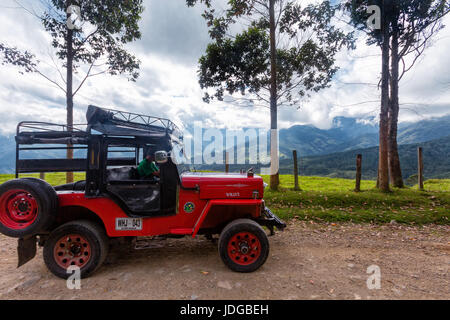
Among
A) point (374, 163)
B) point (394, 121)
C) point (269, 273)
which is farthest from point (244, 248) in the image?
point (374, 163)

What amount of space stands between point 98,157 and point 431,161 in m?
164

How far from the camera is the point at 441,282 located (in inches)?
135

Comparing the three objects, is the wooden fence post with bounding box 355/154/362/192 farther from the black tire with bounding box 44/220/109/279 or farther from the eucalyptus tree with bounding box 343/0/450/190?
the black tire with bounding box 44/220/109/279

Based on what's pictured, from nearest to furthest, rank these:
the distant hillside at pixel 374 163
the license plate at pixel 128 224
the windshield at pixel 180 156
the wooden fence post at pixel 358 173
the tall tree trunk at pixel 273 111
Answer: the license plate at pixel 128 224
the windshield at pixel 180 156
the wooden fence post at pixel 358 173
the tall tree trunk at pixel 273 111
the distant hillside at pixel 374 163

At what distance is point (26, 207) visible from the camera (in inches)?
141

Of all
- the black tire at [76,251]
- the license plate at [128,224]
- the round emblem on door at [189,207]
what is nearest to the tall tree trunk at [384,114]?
the round emblem on door at [189,207]

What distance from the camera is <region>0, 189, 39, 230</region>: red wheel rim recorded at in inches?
138

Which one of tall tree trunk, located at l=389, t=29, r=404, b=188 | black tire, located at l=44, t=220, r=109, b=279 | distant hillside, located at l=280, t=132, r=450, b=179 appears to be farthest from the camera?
distant hillside, located at l=280, t=132, r=450, b=179

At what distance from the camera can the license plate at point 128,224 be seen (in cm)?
387

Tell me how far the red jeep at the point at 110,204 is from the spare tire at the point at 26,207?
0.01 m

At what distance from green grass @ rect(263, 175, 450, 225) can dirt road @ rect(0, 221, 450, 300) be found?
1.56 m

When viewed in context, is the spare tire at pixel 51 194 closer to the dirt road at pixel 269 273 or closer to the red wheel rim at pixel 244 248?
the dirt road at pixel 269 273

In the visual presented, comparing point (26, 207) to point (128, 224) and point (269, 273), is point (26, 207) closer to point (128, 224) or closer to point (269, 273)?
point (128, 224)

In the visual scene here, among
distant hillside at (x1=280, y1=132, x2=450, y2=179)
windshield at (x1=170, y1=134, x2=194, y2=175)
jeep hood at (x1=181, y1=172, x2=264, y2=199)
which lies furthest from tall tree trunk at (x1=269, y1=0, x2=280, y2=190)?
distant hillside at (x1=280, y1=132, x2=450, y2=179)
